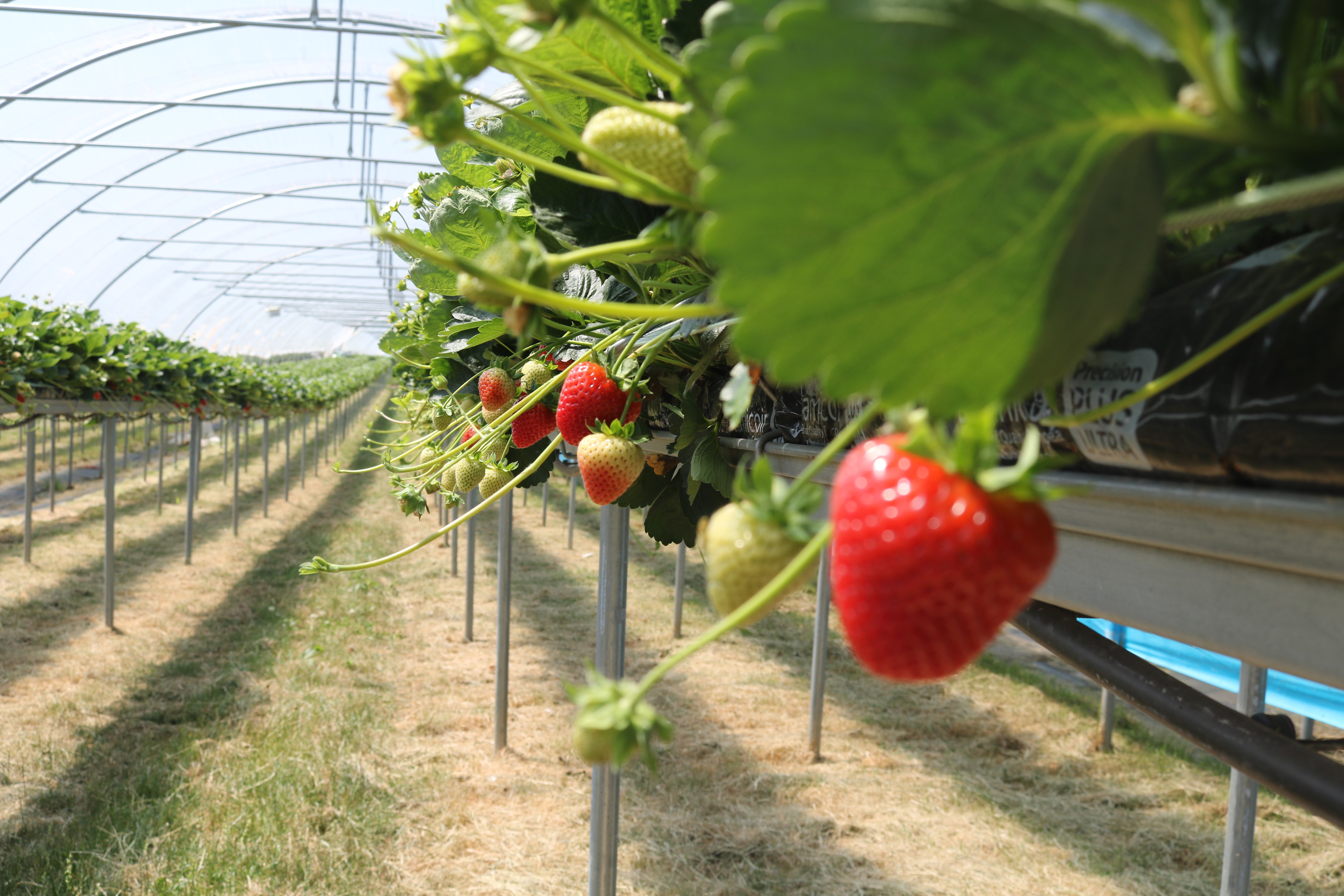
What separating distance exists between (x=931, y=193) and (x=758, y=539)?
108 millimetres

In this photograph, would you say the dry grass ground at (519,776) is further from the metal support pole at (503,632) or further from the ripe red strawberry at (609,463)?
the ripe red strawberry at (609,463)

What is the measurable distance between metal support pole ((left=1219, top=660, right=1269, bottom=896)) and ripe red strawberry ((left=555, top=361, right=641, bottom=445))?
6.27 ft

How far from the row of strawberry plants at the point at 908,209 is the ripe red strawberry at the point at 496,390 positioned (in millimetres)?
457

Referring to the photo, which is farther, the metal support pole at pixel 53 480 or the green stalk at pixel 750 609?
the metal support pole at pixel 53 480

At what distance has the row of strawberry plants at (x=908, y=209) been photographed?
0.15 metres

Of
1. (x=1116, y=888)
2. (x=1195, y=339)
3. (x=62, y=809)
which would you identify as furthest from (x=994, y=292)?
Answer: (x=62, y=809)

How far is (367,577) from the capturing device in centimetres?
711

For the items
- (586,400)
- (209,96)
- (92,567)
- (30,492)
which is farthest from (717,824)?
(209,96)

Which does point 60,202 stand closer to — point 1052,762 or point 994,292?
point 1052,762

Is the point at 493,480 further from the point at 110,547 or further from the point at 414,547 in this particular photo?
the point at 110,547

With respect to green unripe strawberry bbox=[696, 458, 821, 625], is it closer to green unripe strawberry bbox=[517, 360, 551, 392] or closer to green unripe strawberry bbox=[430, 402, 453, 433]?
green unripe strawberry bbox=[517, 360, 551, 392]

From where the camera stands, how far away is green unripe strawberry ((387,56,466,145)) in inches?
9.6

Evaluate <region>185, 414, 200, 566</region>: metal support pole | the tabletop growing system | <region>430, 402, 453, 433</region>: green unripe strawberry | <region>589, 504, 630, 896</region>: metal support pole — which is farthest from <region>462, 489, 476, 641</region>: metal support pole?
the tabletop growing system

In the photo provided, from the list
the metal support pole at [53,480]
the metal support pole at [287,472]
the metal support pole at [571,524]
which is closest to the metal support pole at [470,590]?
the metal support pole at [571,524]
